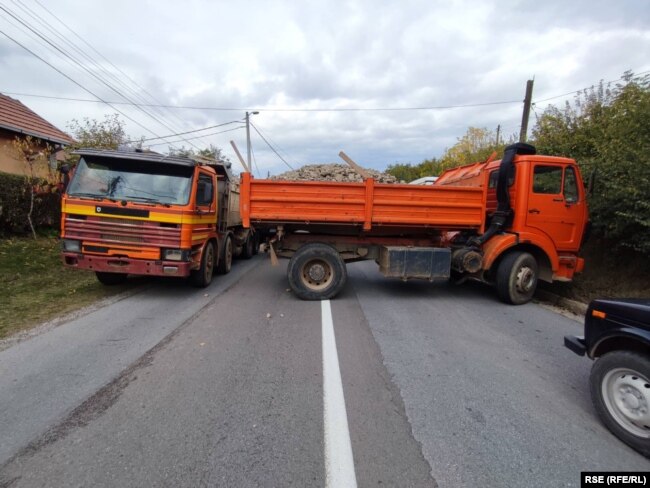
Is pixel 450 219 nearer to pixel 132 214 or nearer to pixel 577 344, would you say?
pixel 577 344

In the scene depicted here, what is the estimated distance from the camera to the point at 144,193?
21.9 ft

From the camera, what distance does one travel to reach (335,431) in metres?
2.85

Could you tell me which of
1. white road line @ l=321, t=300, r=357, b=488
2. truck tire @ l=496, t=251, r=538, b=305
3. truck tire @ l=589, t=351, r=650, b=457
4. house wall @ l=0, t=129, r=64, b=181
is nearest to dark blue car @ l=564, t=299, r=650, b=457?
truck tire @ l=589, t=351, r=650, b=457

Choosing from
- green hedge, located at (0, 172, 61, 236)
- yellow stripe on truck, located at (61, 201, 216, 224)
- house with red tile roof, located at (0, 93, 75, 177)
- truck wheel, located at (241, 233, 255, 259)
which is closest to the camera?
yellow stripe on truck, located at (61, 201, 216, 224)

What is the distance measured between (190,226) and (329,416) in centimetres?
Answer: 463

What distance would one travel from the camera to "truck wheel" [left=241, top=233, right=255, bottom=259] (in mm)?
12318

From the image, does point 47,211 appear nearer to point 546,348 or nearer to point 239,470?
point 239,470

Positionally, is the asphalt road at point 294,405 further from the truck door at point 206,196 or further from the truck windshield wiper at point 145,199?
the truck door at point 206,196

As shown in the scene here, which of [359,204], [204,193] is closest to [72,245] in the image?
[204,193]

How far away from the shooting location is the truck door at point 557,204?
6.84 m

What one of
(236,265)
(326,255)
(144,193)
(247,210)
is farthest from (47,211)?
(326,255)

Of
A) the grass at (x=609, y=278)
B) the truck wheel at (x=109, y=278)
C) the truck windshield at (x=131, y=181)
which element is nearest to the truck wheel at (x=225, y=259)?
the truck wheel at (x=109, y=278)

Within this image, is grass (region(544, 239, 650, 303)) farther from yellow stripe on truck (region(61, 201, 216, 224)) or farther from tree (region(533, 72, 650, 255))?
yellow stripe on truck (region(61, 201, 216, 224))

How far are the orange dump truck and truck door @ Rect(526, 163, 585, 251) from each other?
18 millimetres
